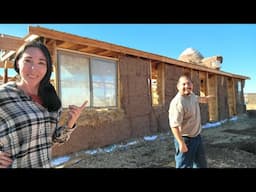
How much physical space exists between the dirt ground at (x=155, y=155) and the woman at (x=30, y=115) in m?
2.86

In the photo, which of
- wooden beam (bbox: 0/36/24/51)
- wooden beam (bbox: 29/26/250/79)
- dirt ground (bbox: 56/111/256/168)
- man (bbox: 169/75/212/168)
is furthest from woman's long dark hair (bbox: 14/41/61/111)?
wooden beam (bbox: 0/36/24/51)

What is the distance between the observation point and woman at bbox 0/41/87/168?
3.01ft

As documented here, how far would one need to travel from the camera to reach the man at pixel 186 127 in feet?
8.39

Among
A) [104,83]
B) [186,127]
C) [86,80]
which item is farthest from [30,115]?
[104,83]

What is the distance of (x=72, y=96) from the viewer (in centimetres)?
507

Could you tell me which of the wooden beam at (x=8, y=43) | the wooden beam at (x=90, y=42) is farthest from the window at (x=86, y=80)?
the wooden beam at (x=8, y=43)

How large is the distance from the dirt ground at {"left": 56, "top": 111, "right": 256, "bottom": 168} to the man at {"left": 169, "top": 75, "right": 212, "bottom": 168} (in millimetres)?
1243

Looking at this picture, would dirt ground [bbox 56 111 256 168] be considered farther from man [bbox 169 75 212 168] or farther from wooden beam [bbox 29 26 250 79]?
wooden beam [bbox 29 26 250 79]

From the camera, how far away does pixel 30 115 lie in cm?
100

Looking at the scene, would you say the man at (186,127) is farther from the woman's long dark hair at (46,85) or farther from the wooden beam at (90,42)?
the wooden beam at (90,42)

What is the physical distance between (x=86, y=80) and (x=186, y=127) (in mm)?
3408
